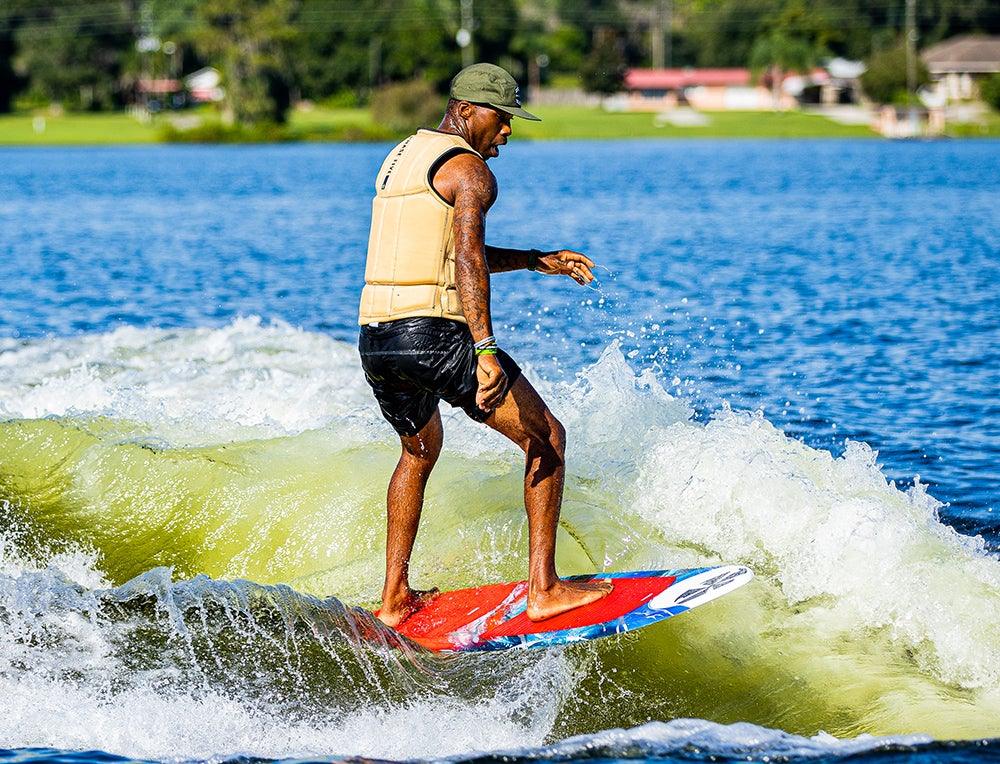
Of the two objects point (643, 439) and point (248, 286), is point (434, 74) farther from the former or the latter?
point (643, 439)

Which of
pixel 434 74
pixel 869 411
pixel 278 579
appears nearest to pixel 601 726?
pixel 278 579

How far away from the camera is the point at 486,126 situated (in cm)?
660

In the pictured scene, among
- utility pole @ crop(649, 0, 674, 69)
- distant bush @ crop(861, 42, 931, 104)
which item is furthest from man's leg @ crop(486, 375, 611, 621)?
utility pole @ crop(649, 0, 674, 69)

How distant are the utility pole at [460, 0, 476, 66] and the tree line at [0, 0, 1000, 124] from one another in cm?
37

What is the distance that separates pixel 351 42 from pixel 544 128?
2731 centimetres

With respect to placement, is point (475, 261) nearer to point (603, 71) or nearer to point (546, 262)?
point (546, 262)

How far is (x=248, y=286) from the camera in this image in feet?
81.7

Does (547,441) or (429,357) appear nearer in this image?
(429,357)

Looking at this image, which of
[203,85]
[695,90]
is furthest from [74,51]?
[695,90]

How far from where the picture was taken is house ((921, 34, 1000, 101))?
11944cm

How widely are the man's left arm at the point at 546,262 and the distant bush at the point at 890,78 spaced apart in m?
104

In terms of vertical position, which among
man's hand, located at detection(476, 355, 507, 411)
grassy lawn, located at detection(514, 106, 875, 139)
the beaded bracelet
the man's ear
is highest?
the man's ear

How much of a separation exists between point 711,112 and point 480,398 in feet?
381

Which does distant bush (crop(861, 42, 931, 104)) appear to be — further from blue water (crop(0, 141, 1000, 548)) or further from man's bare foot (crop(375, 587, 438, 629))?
man's bare foot (crop(375, 587, 438, 629))
